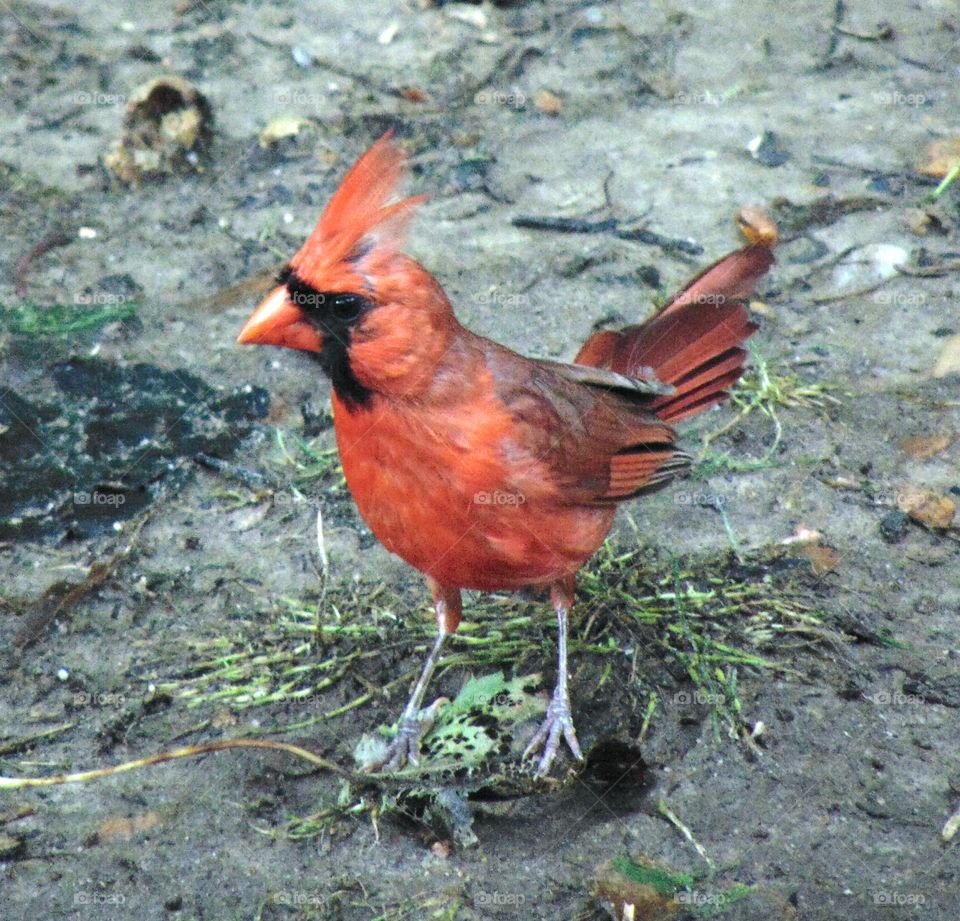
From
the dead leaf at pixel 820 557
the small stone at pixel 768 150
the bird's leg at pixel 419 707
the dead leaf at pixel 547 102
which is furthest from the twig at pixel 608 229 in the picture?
the bird's leg at pixel 419 707

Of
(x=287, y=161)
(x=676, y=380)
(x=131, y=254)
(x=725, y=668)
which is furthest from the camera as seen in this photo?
(x=287, y=161)

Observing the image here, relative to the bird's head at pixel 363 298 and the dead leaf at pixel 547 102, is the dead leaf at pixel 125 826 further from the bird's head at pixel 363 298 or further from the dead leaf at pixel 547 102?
the dead leaf at pixel 547 102

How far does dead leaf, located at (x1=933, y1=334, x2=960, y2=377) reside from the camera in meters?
4.55

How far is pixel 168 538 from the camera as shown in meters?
4.11

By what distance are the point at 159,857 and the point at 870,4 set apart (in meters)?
5.45

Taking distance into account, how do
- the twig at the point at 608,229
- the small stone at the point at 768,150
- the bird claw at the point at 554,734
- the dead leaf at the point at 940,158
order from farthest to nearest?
the small stone at the point at 768,150, the dead leaf at the point at 940,158, the twig at the point at 608,229, the bird claw at the point at 554,734

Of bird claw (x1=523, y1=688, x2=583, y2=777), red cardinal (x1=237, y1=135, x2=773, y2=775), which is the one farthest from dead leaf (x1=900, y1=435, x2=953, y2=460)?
bird claw (x1=523, y1=688, x2=583, y2=777)

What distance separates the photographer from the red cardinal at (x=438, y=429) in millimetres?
2939

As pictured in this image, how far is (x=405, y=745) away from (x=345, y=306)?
1208 millimetres

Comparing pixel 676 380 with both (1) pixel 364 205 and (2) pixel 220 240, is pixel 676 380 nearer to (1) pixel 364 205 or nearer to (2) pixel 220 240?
(1) pixel 364 205

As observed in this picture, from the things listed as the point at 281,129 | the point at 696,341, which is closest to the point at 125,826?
the point at 696,341

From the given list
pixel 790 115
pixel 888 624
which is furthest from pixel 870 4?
pixel 888 624

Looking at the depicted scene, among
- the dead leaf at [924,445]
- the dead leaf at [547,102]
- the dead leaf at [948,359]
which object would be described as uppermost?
the dead leaf at [547,102]

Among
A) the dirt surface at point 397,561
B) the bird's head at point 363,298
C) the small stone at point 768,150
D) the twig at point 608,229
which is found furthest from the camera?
the small stone at point 768,150
